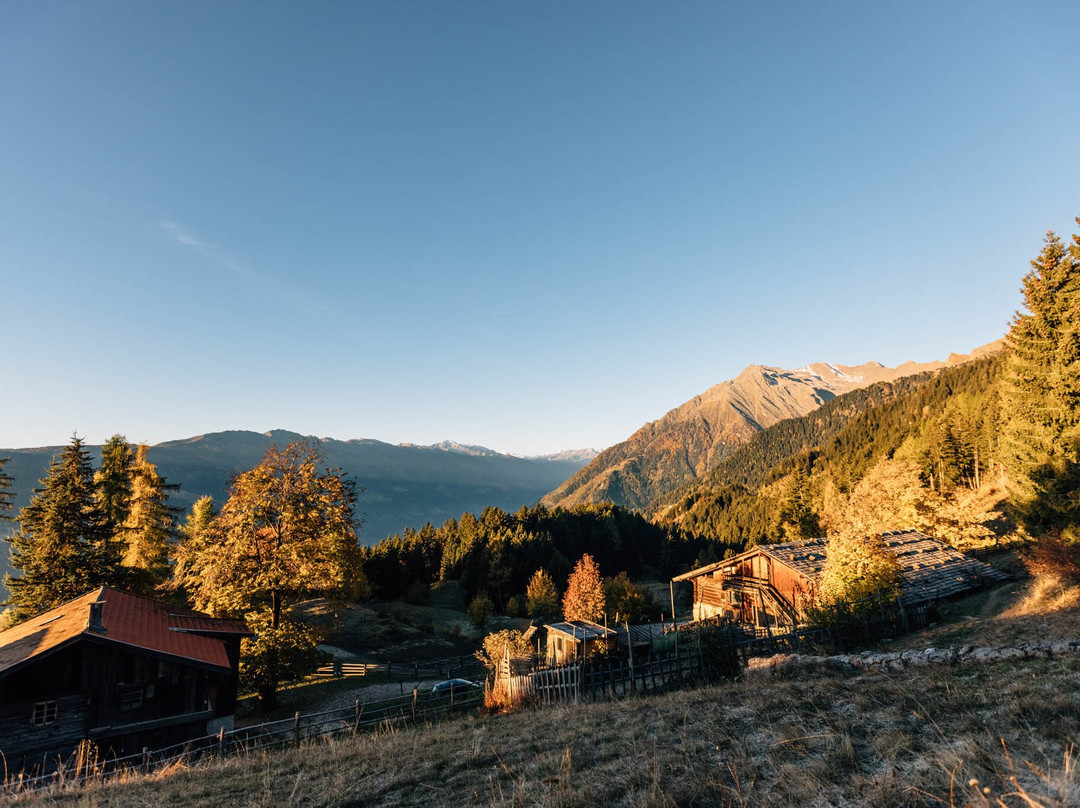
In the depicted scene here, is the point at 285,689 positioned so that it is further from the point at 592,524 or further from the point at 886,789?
the point at 592,524

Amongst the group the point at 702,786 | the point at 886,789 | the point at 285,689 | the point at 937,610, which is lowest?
the point at 285,689

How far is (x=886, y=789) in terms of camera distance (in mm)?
4852

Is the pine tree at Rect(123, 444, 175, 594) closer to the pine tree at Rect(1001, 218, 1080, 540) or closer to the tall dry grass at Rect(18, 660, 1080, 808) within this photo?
the tall dry grass at Rect(18, 660, 1080, 808)

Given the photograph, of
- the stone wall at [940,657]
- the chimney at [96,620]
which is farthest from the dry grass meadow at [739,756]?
the chimney at [96,620]

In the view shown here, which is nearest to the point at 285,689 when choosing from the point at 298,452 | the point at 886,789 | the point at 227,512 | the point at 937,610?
the point at 227,512

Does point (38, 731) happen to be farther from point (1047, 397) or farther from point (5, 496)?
point (1047, 397)

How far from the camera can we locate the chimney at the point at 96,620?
767 inches

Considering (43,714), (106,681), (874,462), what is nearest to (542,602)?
(106,681)

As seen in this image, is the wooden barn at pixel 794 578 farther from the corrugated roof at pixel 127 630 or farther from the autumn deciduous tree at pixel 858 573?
the corrugated roof at pixel 127 630

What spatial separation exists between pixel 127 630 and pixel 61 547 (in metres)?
15.5

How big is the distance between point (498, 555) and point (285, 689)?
42426 mm

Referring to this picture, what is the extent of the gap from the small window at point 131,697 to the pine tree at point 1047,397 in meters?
45.0

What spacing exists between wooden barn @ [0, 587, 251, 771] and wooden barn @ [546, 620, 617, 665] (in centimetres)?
1956

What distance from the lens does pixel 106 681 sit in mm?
19625
